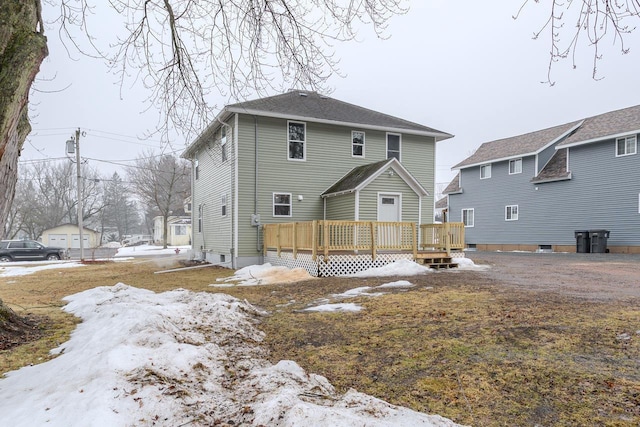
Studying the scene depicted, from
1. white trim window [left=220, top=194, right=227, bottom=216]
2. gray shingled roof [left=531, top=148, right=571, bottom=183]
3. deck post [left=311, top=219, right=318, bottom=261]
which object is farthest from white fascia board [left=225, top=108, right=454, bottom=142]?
gray shingled roof [left=531, top=148, right=571, bottom=183]

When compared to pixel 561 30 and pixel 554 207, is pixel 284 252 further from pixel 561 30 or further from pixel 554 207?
pixel 554 207

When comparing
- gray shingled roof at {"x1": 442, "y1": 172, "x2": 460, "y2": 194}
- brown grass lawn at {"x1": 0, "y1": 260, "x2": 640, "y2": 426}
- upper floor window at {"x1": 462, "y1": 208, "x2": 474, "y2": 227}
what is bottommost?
brown grass lawn at {"x1": 0, "y1": 260, "x2": 640, "y2": 426}

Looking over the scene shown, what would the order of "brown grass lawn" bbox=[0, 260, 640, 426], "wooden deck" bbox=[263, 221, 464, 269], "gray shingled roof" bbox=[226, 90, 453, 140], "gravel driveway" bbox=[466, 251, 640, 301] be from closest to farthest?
1. "brown grass lawn" bbox=[0, 260, 640, 426]
2. "gravel driveway" bbox=[466, 251, 640, 301]
3. "wooden deck" bbox=[263, 221, 464, 269]
4. "gray shingled roof" bbox=[226, 90, 453, 140]

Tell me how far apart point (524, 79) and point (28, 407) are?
19.5 ft

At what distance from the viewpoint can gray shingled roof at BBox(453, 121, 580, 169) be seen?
21.0 m

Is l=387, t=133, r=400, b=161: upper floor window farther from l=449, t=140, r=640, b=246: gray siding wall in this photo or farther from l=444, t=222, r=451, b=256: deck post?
l=449, t=140, r=640, b=246: gray siding wall

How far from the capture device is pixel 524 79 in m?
4.82

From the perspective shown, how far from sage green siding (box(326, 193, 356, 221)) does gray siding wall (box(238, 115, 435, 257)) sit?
0.86 feet

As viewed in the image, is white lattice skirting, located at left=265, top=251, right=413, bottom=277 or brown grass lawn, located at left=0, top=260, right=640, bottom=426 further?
white lattice skirting, located at left=265, top=251, right=413, bottom=277

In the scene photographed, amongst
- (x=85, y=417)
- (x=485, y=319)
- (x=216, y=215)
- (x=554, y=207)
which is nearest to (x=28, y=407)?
(x=85, y=417)

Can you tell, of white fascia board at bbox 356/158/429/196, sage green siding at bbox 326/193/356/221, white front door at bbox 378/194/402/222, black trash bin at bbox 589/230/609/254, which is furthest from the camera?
black trash bin at bbox 589/230/609/254

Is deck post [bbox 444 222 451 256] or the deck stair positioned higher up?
deck post [bbox 444 222 451 256]

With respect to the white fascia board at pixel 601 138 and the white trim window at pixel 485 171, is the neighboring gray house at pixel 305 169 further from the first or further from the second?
the white trim window at pixel 485 171

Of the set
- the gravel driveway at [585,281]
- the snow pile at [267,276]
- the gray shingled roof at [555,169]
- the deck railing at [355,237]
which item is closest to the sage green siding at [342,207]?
the deck railing at [355,237]
